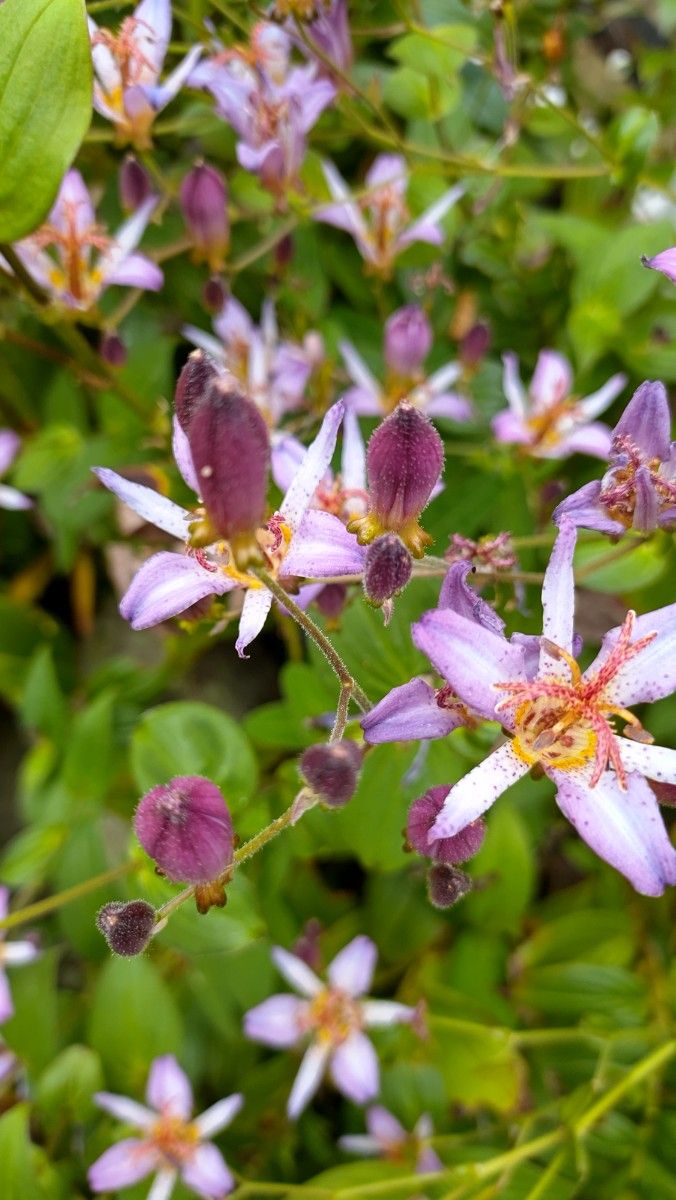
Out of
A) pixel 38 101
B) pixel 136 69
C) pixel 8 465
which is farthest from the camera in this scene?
pixel 8 465

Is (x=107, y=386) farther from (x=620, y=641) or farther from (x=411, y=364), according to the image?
(x=620, y=641)

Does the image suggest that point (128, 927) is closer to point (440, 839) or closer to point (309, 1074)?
point (440, 839)

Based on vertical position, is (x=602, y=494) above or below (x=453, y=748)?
above

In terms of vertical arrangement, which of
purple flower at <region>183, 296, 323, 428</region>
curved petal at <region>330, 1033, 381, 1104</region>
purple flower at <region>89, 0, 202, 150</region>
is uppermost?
purple flower at <region>89, 0, 202, 150</region>

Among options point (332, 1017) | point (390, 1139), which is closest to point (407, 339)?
point (332, 1017)

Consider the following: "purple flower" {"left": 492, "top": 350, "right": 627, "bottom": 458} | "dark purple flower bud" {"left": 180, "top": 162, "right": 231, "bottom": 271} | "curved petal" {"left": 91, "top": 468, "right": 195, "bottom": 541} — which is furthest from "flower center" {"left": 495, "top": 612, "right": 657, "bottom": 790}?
"dark purple flower bud" {"left": 180, "top": 162, "right": 231, "bottom": 271}

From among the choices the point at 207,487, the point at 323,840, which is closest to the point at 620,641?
the point at 207,487

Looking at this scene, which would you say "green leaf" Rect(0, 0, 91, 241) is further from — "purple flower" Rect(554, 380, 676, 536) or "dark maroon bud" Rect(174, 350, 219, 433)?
"purple flower" Rect(554, 380, 676, 536)
